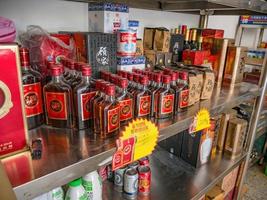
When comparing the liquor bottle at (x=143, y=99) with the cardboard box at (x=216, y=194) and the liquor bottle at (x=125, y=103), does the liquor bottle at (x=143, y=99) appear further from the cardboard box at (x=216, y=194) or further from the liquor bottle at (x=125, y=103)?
the cardboard box at (x=216, y=194)

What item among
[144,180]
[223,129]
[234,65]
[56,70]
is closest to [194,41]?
[234,65]

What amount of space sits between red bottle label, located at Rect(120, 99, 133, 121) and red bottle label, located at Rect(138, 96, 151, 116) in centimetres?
4

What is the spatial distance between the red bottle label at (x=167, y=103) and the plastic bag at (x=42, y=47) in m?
0.38

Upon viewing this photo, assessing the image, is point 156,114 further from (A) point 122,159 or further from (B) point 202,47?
(B) point 202,47

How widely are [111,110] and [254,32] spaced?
313 cm

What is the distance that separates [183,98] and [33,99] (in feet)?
1.73

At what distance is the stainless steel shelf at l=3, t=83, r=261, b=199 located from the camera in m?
0.48

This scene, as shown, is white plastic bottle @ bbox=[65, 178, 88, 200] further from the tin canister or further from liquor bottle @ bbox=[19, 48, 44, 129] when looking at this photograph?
the tin canister

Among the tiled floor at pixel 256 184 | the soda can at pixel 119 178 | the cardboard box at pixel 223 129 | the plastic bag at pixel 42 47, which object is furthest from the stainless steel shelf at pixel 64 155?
the tiled floor at pixel 256 184

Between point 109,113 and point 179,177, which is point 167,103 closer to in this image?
point 109,113

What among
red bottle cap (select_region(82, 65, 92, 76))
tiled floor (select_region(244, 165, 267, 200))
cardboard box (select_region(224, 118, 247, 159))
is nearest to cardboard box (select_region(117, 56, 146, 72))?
red bottle cap (select_region(82, 65, 92, 76))

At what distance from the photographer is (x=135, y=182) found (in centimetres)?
97

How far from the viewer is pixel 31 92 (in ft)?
2.16

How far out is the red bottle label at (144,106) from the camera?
0.78 metres
